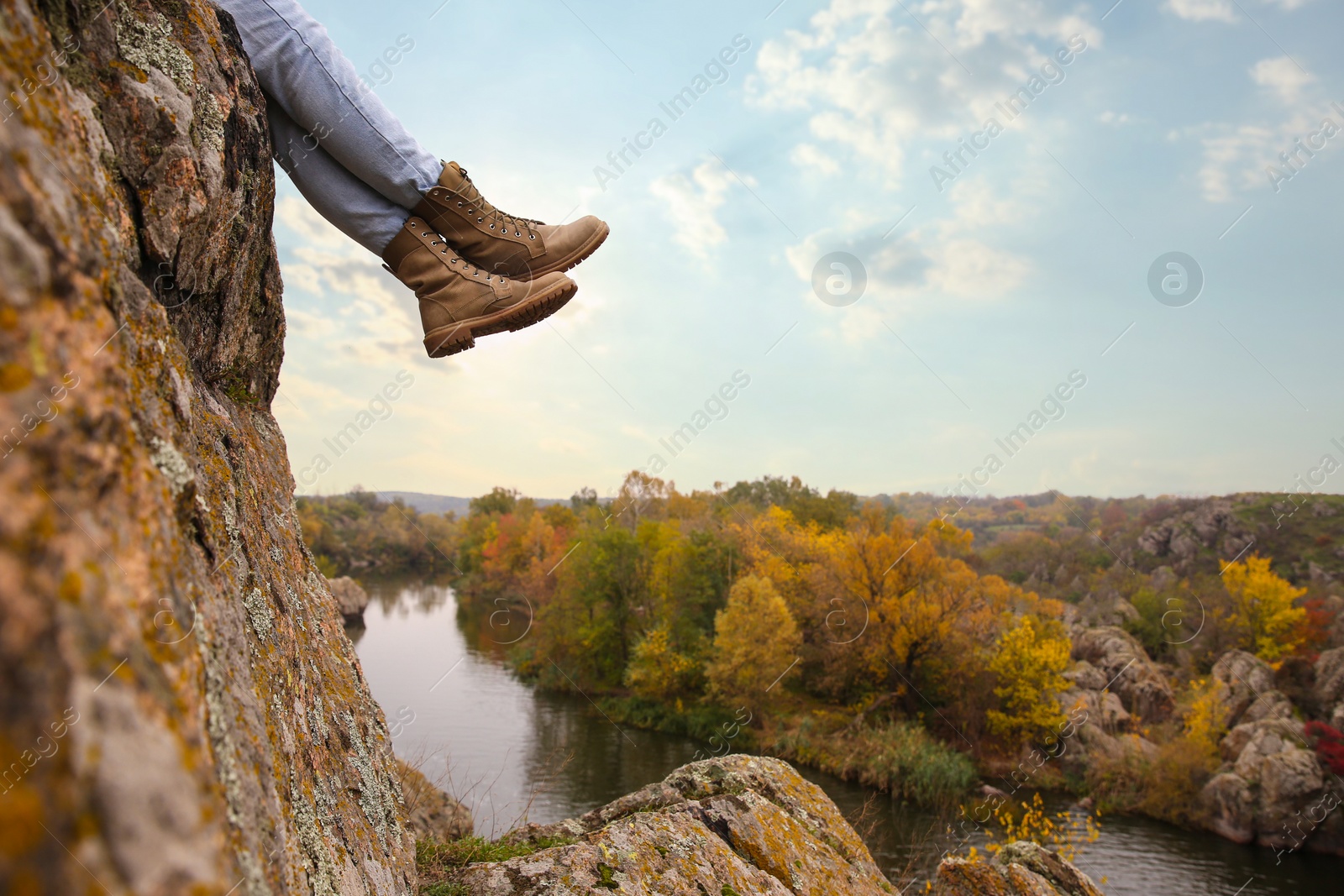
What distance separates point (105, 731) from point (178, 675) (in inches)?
9.8

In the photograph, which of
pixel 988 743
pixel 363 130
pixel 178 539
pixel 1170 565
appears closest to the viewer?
pixel 178 539

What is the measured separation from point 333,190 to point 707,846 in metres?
3.31

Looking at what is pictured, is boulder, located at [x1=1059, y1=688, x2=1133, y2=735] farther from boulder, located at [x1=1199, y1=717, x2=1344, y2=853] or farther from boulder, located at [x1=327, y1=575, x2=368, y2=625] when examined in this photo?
boulder, located at [x1=327, y1=575, x2=368, y2=625]

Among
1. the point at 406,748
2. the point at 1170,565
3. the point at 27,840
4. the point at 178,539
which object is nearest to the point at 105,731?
the point at 27,840

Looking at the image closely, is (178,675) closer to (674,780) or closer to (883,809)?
(674,780)

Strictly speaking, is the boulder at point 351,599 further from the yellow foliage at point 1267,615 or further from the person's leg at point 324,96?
the yellow foliage at point 1267,615

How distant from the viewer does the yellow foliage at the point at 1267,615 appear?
34938mm

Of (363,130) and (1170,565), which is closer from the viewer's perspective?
(363,130)

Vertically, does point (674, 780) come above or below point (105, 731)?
below

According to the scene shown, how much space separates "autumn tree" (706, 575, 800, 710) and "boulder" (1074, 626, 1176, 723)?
16.0 m

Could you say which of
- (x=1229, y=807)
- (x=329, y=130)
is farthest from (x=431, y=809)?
(x=1229, y=807)

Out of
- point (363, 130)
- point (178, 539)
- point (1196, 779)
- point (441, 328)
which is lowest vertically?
point (1196, 779)

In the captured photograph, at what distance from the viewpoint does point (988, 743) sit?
93.3 feet

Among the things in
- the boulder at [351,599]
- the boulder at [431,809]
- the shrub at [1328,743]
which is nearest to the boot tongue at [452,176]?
the boulder at [431,809]
